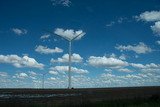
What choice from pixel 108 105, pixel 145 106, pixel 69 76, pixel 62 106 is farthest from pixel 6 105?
pixel 69 76

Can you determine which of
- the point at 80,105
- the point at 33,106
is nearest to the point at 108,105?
the point at 80,105

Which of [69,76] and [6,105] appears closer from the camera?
[6,105]

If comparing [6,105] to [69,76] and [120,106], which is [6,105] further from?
[69,76]

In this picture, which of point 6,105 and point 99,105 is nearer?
point 6,105

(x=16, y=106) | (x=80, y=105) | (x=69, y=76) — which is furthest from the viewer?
(x=69, y=76)

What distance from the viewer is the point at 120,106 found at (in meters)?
31.6

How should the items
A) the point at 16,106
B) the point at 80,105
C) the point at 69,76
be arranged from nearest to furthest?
1. the point at 16,106
2. the point at 80,105
3. the point at 69,76

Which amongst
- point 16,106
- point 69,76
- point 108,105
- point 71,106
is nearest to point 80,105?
point 71,106

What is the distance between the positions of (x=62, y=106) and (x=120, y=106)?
529cm

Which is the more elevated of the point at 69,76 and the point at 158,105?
the point at 69,76

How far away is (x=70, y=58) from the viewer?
60094 millimetres

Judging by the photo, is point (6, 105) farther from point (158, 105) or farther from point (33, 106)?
point (158, 105)

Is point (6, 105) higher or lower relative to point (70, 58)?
lower

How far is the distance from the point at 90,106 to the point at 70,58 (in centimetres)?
2894
